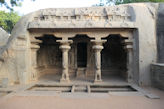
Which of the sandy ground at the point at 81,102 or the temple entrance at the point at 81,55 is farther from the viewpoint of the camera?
the temple entrance at the point at 81,55

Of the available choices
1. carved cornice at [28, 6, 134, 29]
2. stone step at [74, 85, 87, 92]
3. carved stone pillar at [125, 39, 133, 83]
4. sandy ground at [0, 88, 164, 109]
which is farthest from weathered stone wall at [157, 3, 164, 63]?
stone step at [74, 85, 87, 92]

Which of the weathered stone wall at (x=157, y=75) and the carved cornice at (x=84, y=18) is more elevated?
the carved cornice at (x=84, y=18)

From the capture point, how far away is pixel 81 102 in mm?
5047

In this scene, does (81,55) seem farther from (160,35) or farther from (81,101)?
(81,101)

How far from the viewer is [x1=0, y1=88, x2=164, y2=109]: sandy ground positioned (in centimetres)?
462

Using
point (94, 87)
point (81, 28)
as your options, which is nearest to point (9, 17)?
point (81, 28)

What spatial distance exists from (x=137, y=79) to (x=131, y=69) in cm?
62

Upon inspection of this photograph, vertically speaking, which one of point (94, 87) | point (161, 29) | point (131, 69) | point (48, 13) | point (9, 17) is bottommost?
point (94, 87)

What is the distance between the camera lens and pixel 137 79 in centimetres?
789

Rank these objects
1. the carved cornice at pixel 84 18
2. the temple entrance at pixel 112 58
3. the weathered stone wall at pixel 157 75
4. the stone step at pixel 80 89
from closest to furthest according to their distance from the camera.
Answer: the weathered stone wall at pixel 157 75 < the stone step at pixel 80 89 < the carved cornice at pixel 84 18 < the temple entrance at pixel 112 58

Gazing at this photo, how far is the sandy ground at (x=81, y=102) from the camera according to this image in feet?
15.2

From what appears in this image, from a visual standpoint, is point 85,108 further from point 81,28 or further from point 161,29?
point 161,29

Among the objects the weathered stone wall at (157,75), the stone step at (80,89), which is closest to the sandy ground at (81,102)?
the weathered stone wall at (157,75)

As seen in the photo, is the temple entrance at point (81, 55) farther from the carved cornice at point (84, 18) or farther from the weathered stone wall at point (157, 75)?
the weathered stone wall at point (157, 75)
